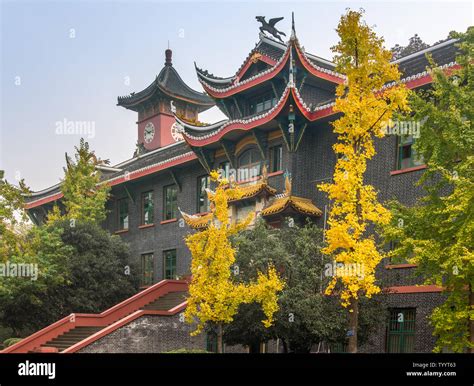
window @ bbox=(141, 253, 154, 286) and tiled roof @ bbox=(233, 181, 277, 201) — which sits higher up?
tiled roof @ bbox=(233, 181, 277, 201)

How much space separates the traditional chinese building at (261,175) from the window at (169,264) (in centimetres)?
5

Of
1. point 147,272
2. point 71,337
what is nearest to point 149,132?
point 147,272

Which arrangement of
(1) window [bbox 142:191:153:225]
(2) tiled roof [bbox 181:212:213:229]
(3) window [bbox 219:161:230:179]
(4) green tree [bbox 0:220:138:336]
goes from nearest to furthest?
1. (4) green tree [bbox 0:220:138:336]
2. (2) tiled roof [bbox 181:212:213:229]
3. (3) window [bbox 219:161:230:179]
4. (1) window [bbox 142:191:153:225]

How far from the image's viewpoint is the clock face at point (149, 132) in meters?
38.3

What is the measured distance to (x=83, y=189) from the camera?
3103cm

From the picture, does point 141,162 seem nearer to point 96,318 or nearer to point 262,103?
point 262,103

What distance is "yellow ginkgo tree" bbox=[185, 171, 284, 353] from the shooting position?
15.6 metres

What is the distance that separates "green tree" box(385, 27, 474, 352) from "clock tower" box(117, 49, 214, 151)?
2452 centimetres

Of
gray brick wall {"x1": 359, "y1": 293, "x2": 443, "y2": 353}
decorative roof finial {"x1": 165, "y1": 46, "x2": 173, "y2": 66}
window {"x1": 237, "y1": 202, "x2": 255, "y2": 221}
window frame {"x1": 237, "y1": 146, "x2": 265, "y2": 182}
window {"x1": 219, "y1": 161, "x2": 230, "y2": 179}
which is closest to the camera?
gray brick wall {"x1": 359, "y1": 293, "x2": 443, "y2": 353}

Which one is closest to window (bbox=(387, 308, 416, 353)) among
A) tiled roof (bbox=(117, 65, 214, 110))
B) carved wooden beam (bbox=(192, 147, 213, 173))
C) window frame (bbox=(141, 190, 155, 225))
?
carved wooden beam (bbox=(192, 147, 213, 173))

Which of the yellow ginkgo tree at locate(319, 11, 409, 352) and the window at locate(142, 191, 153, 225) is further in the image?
the window at locate(142, 191, 153, 225)

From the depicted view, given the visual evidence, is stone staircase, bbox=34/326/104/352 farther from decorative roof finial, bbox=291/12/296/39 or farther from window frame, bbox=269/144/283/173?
decorative roof finial, bbox=291/12/296/39

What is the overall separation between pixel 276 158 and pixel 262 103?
2.66 meters
